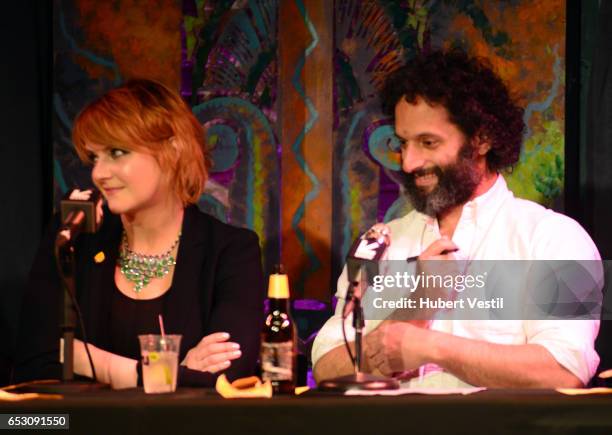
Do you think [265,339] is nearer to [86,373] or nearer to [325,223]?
[86,373]

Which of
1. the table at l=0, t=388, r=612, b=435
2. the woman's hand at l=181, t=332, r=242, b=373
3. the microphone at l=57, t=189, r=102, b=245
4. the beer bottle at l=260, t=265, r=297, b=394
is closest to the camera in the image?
the table at l=0, t=388, r=612, b=435

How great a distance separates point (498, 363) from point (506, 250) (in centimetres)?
41

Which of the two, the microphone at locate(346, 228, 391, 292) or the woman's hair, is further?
the woman's hair

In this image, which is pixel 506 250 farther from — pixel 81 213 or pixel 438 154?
pixel 81 213

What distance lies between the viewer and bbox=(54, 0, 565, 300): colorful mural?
10.8 feet

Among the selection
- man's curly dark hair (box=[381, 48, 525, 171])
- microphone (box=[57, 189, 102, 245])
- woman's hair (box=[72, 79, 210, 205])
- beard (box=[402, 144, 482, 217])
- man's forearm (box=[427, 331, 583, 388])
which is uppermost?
man's curly dark hair (box=[381, 48, 525, 171])

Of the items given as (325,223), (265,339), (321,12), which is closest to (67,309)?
(265,339)

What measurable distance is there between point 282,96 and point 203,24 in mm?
391

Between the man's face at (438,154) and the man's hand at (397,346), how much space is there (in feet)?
1.50

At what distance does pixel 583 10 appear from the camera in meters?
3.25

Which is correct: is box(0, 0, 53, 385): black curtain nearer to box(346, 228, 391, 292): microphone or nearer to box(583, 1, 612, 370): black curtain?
box(346, 228, 391, 292): microphone

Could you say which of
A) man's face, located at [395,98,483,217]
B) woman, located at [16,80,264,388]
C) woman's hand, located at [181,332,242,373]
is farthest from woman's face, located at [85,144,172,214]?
man's face, located at [395,98,483,217]

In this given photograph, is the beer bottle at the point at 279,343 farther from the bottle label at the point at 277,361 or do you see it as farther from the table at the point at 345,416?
the table at the point at 345,416

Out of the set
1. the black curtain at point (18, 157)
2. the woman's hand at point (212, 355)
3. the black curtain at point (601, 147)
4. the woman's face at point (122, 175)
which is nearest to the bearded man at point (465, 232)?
the black curtain at point (601, 147)
